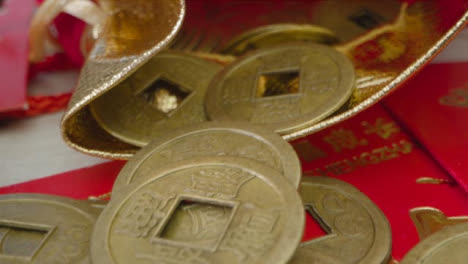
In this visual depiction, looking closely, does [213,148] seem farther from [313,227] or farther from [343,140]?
[343,140]

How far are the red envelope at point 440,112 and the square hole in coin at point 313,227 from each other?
320 mm

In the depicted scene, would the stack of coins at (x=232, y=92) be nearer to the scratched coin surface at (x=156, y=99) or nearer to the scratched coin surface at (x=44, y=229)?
the scratched coin surface at (x=156, y=99)

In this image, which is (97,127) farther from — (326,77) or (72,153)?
(326,77)

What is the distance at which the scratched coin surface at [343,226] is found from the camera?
3.10ft

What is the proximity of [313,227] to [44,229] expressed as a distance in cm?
48

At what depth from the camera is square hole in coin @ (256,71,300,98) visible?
1.37 metres

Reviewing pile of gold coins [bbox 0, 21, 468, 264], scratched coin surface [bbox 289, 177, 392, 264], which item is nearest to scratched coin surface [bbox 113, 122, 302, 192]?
pile of gold coins [bbox 0, 21, 468, 264]

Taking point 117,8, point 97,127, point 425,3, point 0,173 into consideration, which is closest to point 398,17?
point 425,3

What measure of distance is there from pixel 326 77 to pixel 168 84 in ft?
1.32

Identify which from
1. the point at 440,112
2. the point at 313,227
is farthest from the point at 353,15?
the point at 313,227

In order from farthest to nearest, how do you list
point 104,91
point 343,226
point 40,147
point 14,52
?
point 14,52 < point 40,147 < point 104,91 < point 343,226

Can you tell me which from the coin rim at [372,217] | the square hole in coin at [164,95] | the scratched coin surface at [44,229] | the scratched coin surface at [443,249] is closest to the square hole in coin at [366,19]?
the square hole in coin at [164,95]

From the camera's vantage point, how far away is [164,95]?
1451 millimetres

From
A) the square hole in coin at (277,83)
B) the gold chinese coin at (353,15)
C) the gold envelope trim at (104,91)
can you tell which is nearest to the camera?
the gold envelope trim at (104,91)
